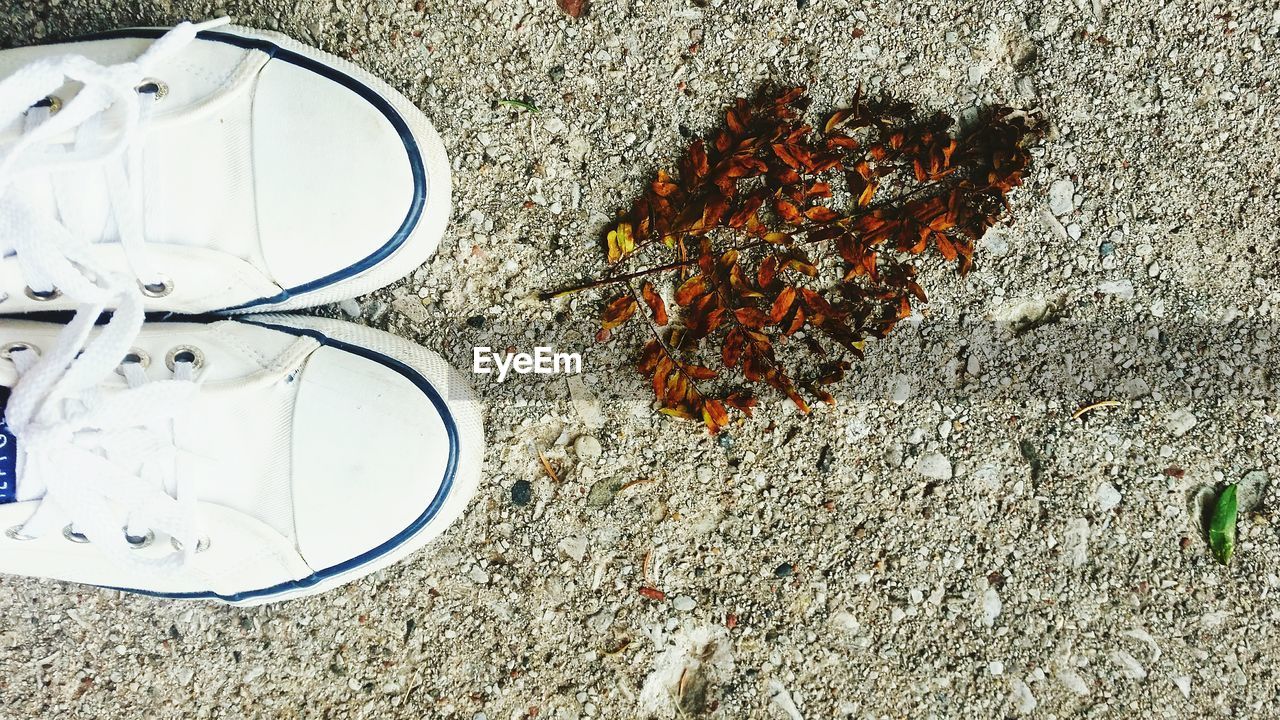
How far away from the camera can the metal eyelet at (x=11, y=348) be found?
1.49 m

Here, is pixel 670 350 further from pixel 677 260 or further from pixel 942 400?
pixel 942 400

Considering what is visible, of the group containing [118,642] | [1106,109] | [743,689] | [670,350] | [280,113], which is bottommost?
[118,642]

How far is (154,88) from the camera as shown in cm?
151

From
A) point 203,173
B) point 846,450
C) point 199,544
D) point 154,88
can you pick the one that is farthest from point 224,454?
point 846,450

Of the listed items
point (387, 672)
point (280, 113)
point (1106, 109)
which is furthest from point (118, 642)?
point (1106, 109)

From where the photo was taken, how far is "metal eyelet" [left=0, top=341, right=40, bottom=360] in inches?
58.8

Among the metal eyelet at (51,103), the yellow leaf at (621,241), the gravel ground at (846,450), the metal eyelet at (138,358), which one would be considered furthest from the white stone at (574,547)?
the metal eyelet at (51,103)

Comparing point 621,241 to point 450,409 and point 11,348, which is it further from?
point 11,348

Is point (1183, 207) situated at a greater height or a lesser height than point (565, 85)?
greater

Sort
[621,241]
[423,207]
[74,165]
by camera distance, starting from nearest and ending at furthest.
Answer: [74,165] < [423,207] < [621,241]

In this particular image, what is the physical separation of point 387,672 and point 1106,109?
2.15 metres

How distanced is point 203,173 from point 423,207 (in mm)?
413

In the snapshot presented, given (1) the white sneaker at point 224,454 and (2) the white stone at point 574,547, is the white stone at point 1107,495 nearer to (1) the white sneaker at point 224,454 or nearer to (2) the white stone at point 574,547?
(2) the white stone at point 574,547

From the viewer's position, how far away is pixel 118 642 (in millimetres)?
1837
